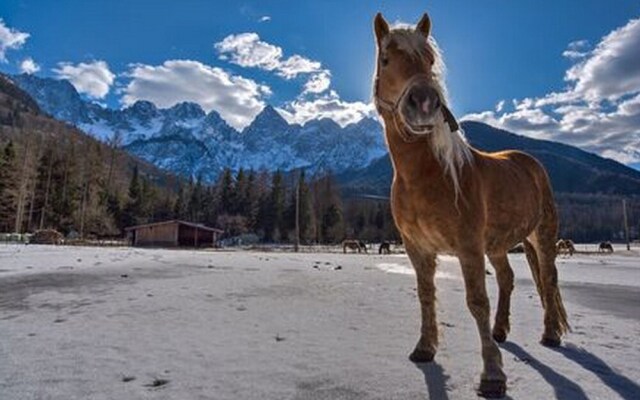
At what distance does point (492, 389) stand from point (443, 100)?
2097 mm

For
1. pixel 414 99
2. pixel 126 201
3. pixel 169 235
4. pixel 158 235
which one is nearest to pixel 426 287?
pixel 414 99

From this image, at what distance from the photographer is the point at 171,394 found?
2.86 metres

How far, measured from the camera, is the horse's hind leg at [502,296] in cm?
501

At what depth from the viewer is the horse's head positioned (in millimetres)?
3244

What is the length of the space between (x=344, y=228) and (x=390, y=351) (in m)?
84.8

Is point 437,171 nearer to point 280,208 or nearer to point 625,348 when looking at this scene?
point 625,348

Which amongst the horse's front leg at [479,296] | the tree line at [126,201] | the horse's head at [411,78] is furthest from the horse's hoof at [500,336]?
the tree line at [126,201]

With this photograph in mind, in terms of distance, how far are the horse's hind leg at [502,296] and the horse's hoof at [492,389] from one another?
6.49 ft

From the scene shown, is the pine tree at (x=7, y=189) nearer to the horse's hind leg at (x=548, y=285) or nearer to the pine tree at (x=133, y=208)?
the pine tree at (x=133, y=208)

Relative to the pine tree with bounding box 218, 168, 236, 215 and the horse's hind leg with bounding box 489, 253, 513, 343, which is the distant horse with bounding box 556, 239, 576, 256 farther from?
the pine tree with bounding box 218, 168, 236, 215

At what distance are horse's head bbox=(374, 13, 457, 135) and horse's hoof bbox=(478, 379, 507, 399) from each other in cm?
182

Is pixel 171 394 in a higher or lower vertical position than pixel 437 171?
lower

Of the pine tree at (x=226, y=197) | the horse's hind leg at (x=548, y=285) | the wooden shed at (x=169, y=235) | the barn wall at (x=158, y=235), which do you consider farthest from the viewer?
the pine tree at (x=226, y=197)

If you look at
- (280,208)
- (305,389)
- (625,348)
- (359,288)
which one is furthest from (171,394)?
(280,208)
